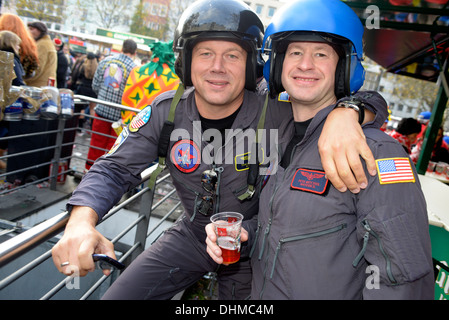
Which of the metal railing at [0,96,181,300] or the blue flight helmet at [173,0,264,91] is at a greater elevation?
the blue flight helmet at [173,0,264,91]

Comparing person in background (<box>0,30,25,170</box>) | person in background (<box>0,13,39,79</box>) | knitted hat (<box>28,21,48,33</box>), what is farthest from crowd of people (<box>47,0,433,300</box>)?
knitted hat (<box>28,21,48,33</box>)

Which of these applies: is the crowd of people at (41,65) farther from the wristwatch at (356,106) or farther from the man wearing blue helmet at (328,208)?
the wristwatch at (356,106)

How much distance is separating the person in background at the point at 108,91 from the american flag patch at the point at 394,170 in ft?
15.4

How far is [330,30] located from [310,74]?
0.82 feet

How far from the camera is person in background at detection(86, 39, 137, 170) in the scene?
540 cm

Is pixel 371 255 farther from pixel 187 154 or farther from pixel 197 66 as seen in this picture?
pixel 197 66

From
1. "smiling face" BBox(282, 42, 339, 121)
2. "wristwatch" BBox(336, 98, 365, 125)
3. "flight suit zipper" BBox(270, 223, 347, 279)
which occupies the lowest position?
"flight suit zipper" BBox(270, 223, 347, 279)

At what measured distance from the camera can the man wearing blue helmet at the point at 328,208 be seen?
1.24 meters

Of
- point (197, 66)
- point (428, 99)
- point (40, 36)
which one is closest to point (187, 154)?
point (197, 66)

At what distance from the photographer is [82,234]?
1465 mm

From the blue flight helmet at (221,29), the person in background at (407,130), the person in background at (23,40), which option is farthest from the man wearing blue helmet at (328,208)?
the person in background at (407,130)

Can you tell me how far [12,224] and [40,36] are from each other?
370cm

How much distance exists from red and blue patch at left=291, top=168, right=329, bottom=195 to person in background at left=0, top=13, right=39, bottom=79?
491cm

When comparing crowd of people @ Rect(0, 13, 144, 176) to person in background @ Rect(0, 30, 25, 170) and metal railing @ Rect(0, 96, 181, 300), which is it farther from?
metal railing @ Rect(0, 96, 181, 300)
